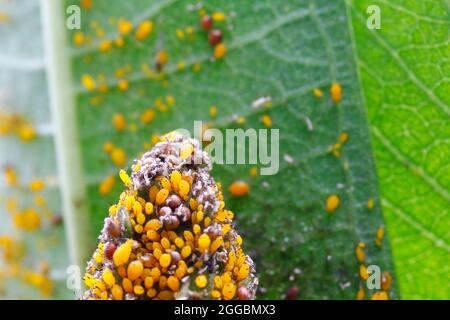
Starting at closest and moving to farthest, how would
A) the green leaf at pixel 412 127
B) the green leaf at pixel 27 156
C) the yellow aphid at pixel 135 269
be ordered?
the yellow aphid at pixel 135 269 → the green leaf at pixel 412 127 → the green leaf at pixel 27 156

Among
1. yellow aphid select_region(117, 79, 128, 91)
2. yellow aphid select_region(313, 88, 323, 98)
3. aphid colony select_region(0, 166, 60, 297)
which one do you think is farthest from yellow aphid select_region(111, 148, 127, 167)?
yellow aphid select_region(313, 88, 323, 98)

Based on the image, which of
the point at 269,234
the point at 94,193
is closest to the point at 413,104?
the point at 269,234

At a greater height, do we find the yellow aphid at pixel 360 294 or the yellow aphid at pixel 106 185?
the yellow aphid at pixel 106 185

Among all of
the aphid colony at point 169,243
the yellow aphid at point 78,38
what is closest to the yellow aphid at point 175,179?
the aphid colony at point 169,243

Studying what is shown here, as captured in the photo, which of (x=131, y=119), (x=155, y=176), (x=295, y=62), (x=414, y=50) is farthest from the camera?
(x=131, y=119)

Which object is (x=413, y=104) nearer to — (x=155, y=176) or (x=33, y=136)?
(x=155, y=176)

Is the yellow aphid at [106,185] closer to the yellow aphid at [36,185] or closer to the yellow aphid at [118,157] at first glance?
the yellow aphid at [118,157]
